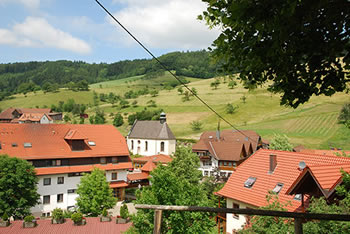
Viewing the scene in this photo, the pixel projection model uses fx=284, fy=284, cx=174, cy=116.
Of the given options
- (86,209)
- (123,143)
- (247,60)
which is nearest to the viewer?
(247,60)

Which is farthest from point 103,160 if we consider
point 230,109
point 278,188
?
point 230,109

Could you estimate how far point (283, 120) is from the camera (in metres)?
84.4

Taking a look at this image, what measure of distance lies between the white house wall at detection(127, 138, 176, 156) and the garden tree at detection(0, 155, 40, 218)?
41586 millimetres

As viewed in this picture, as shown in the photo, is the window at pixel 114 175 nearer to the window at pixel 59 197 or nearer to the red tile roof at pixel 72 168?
the red tile roof at pixel 72 168

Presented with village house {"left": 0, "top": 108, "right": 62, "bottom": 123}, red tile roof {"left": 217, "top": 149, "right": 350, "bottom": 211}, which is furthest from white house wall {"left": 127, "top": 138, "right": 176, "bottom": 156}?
village house {"left": 0, "top": 108, "right": 62, "bottom": 123}

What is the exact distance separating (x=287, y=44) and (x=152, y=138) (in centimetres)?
6491

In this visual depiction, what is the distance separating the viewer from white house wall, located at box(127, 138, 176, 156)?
219 ft

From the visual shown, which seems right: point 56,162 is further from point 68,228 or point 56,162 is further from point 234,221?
point 234,221

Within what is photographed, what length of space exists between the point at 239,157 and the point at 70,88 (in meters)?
148

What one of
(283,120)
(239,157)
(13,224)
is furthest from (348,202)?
(283,120)

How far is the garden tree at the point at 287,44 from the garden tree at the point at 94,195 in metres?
24.4

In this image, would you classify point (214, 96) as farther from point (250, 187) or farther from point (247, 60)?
point (247, 60)

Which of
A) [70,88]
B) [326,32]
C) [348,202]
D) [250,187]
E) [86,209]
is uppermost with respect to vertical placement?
[70,88]

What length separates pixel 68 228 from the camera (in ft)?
65.0
